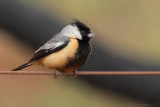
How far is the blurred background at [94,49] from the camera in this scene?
10.1 meters

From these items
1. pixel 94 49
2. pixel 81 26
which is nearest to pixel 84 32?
pixel 81 26

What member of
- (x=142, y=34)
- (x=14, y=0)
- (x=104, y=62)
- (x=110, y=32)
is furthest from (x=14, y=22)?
(x=142, y=34)

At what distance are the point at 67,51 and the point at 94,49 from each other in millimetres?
2437

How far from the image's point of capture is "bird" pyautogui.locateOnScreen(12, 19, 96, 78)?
788 centimetres

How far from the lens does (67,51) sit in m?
7.88

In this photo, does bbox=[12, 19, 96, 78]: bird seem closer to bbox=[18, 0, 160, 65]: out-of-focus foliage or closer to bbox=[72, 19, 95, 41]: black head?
bbox=[72, 19, 95, 41]: black head

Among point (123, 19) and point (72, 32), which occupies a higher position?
point (123, 19)

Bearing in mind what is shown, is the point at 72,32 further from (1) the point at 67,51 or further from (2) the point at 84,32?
(1) the point at 67,51

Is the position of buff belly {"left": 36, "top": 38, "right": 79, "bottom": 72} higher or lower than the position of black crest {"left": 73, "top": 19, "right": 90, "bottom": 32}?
lower

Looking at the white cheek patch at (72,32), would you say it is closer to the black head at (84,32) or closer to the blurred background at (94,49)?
the black head at (84,32)

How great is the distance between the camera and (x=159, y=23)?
1284 cm

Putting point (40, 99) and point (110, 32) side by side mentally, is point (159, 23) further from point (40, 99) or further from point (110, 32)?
point (40, 99)

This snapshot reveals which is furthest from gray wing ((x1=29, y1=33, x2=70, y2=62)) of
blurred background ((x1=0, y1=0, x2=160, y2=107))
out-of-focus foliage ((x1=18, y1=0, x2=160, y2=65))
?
out-of-focus foliage ((x1=18, y1=0, x2=160, y2=65))

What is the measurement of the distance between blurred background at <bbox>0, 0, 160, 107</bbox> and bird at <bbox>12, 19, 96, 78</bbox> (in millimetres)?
1798
